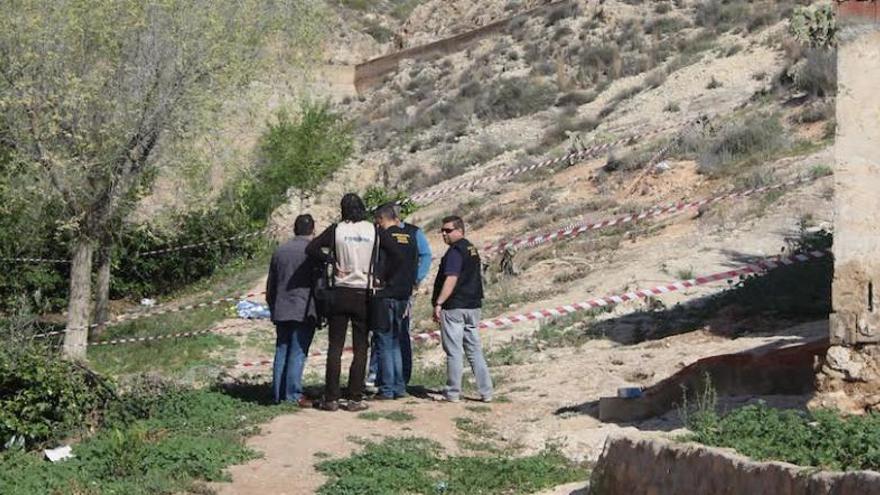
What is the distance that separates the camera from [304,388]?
480 inches

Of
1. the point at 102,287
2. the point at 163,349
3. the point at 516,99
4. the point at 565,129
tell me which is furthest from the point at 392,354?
the point at 516,99

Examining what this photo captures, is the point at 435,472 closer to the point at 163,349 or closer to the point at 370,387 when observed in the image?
the point at 370,387

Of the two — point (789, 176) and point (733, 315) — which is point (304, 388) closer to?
point (733, 315)

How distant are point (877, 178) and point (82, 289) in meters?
12.1

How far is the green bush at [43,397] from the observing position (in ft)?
32.9

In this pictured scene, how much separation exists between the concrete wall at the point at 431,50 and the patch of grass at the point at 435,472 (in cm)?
4272

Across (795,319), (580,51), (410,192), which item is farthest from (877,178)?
(580,51)

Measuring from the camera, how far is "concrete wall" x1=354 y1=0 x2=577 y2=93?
52.3 metres

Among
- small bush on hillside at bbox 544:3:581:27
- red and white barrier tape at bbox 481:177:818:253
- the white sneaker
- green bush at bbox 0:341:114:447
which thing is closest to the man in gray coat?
the white sneaker

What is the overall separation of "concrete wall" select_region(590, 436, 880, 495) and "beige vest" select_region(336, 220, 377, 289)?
333 cm

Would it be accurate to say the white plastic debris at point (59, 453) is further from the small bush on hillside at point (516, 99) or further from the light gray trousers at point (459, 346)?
the small bush on hillside at point (516, 99)

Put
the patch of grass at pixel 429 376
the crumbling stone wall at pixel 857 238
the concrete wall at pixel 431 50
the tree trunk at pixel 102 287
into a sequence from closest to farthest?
the crumbling stone wall at pixel 857 238
the patch of grass at pixel 429 376
the tree trunk at pixel 102 287
the concrete wall at pixel 431 50

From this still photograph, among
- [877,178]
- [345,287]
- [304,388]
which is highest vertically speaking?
[877,178]

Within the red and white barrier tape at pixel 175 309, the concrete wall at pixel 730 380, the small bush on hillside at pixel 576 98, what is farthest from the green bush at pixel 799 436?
the small bush on hillside at pixel 576 98
